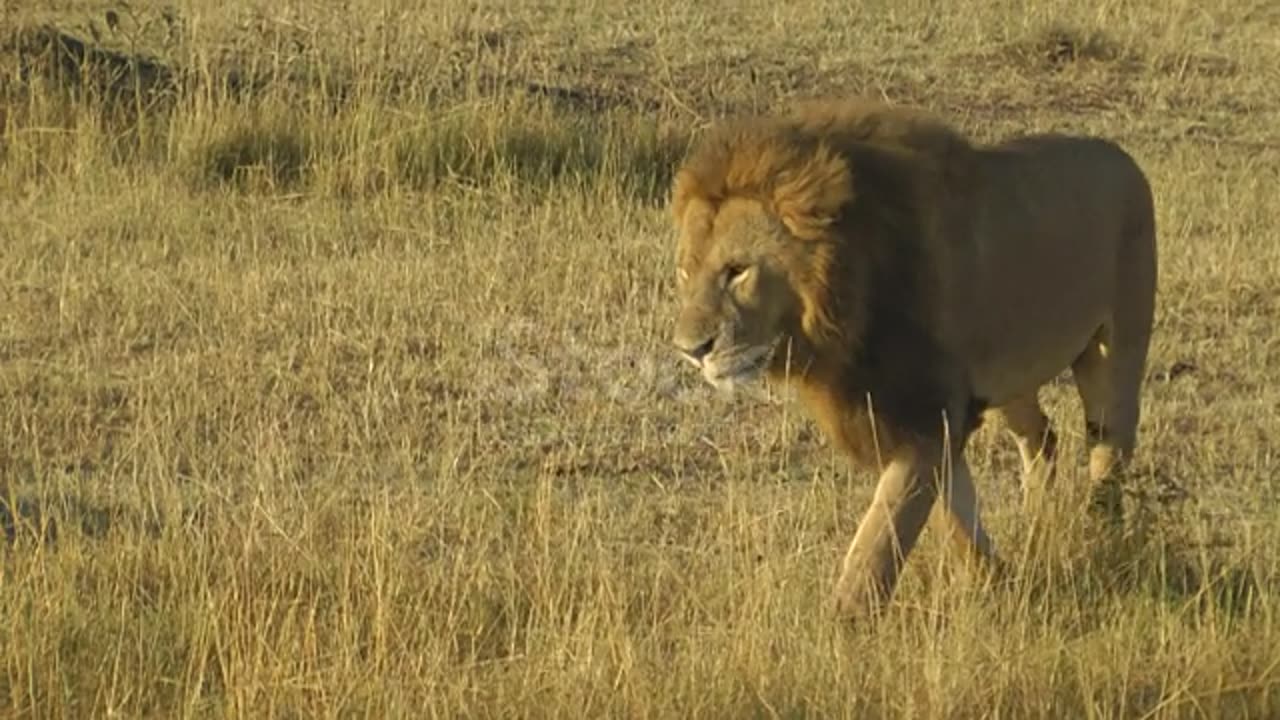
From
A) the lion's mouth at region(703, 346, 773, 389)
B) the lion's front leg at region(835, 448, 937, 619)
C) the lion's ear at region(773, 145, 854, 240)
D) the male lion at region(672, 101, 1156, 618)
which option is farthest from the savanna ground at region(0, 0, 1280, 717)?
the lion's ear at region(773, 145, 854, 240)

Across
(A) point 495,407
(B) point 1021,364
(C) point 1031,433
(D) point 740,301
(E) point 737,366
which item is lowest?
(A) point 495,407

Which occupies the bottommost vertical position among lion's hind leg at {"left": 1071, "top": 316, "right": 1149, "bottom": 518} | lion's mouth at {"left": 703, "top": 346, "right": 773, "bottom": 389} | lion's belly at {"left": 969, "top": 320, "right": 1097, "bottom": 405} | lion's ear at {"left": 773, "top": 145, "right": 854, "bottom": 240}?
lion's hind leg at {"left": 1071, "top": 316, "right": 1149, "bottom": 518}

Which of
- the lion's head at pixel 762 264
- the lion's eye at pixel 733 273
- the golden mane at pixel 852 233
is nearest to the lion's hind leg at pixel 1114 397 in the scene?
the golden mane at pixel 852 233

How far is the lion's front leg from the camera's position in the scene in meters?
4.99

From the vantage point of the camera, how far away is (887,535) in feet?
16.6

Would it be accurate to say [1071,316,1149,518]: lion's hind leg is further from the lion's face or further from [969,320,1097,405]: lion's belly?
the lion's face

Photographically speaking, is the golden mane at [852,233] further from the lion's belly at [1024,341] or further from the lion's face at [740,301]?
the lion's belly at [1024,341]

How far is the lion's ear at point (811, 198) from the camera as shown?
4.91 m

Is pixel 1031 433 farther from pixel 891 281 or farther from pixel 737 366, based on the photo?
pixel 737 366

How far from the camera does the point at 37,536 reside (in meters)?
5.14

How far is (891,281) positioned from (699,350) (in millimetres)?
469

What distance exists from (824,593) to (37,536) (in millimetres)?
1672

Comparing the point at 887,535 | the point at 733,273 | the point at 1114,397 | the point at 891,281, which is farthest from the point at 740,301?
the point at 1114,397

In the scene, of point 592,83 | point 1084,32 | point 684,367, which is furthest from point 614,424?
point 1084,32
